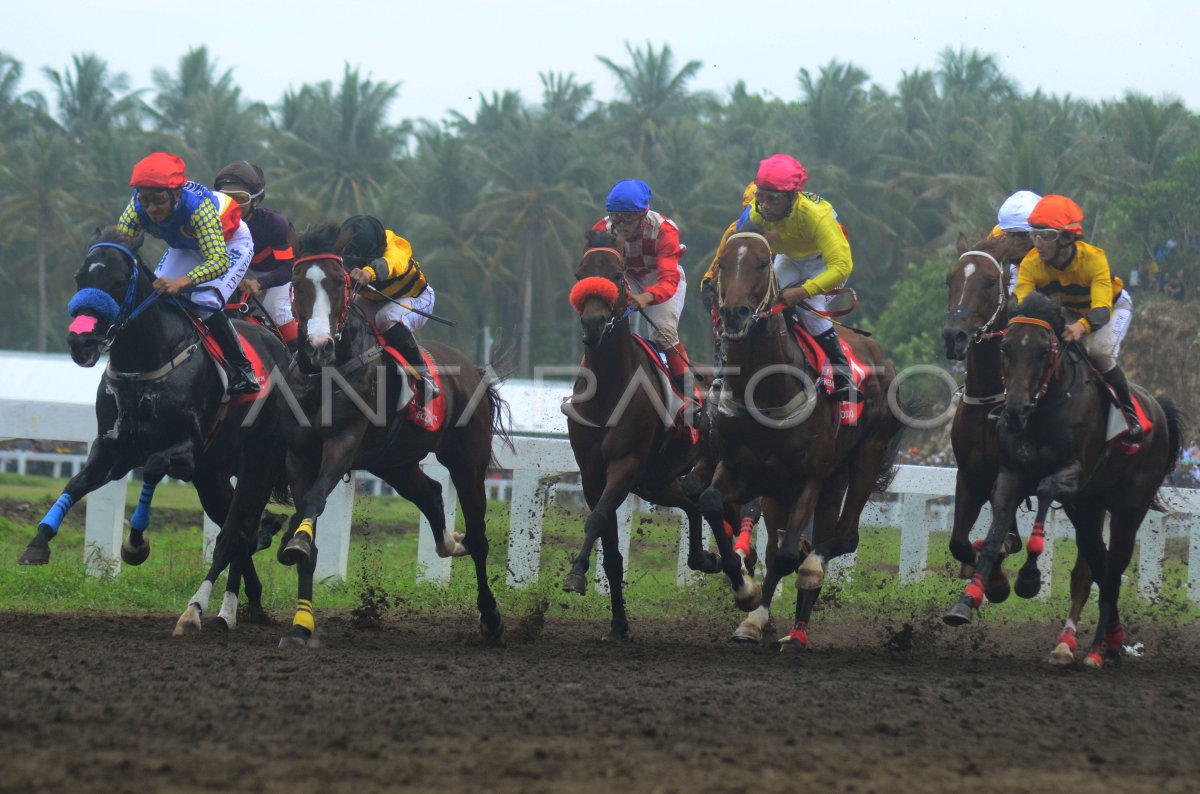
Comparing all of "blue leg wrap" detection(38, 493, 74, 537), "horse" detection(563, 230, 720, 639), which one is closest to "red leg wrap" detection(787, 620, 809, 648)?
"horse" detection(563, 230, 720, 639)

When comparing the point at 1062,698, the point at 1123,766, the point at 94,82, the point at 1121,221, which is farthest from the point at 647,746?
the point at 94,82

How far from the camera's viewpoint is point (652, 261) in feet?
30.1

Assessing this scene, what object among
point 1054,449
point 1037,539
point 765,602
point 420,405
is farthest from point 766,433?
point 420,405

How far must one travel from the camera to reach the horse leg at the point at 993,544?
7570mm

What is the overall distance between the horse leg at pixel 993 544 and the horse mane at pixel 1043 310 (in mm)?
841

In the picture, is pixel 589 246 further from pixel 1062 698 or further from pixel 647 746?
pixel 647 746

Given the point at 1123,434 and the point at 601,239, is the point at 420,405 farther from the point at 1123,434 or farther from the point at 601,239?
the point at 1123,434

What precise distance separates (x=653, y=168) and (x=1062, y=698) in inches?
2062

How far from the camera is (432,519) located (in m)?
9.49

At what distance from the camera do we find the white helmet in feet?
29.9

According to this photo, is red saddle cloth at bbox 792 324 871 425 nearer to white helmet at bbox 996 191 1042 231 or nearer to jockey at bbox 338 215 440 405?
white helmet at bbox 996 191 1042 231

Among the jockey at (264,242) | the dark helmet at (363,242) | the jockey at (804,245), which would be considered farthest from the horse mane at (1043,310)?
the jockey at (264,242)

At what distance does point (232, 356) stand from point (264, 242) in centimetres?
125

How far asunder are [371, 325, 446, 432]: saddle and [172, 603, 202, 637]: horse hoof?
155 centimetres
